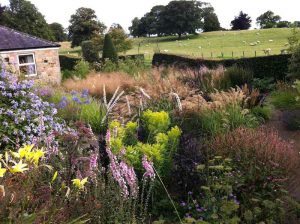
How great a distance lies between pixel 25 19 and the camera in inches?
2056

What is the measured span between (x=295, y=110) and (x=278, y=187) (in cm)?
472

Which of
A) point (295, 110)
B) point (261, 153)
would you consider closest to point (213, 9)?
point (295, 110)

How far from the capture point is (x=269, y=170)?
14.8ft

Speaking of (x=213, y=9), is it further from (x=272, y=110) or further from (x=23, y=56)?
(x=272, y=110)

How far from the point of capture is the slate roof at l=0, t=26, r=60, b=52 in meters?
19.9

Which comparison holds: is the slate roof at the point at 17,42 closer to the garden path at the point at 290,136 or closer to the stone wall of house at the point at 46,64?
the stone wall of house at the point at 46,64

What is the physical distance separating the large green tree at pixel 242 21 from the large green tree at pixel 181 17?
32.2 ft

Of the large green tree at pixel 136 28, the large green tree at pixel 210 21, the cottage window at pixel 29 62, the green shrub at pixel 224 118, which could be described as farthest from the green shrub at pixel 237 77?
the large green tree at pixel 136 28

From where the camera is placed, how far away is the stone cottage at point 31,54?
65.6 ft

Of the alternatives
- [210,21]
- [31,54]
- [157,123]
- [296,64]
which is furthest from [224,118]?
[210,21]

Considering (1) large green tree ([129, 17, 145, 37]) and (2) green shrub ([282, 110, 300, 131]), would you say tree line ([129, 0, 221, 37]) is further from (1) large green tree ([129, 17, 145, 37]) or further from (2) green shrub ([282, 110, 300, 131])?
(2) green shrub ([282, 110, 300, 131])

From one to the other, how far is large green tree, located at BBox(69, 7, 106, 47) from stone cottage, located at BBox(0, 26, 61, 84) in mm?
29182

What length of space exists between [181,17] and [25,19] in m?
22.1

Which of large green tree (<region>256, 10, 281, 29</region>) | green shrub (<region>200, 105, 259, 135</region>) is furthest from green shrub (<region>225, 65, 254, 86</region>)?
large green tree (<region>256, 10, 281, 29</region>)
